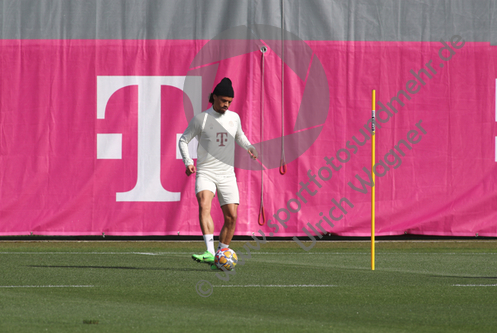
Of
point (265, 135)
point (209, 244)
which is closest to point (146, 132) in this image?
point (265, 135)

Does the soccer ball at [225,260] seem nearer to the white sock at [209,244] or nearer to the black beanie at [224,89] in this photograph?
the white sock at [209,244]

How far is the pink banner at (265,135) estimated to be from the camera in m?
11.0

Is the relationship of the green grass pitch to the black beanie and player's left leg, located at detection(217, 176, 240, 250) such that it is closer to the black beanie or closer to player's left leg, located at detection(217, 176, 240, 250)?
player's left leg, located at detection(217, 176, 240, 250)

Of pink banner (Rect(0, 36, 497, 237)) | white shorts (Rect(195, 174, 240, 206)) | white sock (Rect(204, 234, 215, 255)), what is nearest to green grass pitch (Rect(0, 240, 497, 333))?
white sock (Rect(204, 234, 215, 255))

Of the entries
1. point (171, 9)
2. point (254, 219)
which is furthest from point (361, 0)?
point (254, 219)

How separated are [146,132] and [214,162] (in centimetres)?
388

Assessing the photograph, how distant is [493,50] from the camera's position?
11.3m

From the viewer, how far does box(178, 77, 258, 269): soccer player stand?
7398 mm

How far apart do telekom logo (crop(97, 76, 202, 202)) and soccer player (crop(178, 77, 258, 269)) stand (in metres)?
3.63

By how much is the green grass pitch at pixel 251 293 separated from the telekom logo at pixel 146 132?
174 cm

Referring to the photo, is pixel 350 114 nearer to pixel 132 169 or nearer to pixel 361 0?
pixel 361 0

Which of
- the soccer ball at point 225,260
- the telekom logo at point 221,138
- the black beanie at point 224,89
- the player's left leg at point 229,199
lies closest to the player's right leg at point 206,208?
the player's left leg at point 229,199

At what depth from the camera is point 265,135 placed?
11125 millimetres

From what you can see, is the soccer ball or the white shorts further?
the white shorts
